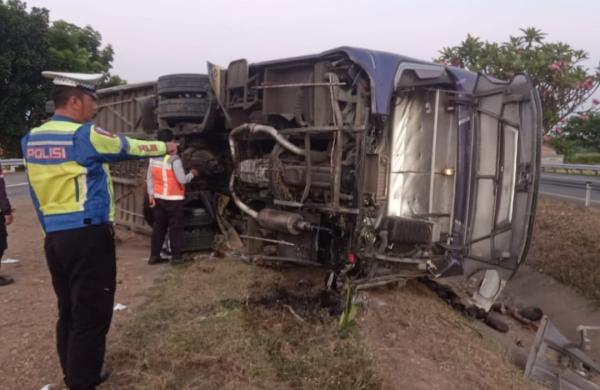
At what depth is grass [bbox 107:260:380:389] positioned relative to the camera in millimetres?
3230

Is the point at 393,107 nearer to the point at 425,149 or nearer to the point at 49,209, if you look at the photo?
the point at 425,149

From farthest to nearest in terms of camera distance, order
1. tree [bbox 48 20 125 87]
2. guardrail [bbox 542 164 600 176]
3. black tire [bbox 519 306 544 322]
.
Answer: tree [bbox 48 20 125 87] → guardrail [bbox 542 164 600 176] → black tire [bbox 519 306 544 322]

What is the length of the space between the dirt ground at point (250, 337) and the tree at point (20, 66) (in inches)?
719

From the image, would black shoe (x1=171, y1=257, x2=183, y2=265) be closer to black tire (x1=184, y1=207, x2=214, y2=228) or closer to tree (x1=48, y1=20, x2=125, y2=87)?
black tire (x1=184, y1=207, x2=214, y2=228)

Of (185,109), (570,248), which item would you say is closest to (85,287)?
(185,109)

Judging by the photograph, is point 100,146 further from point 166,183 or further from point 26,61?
Result: point 26,61

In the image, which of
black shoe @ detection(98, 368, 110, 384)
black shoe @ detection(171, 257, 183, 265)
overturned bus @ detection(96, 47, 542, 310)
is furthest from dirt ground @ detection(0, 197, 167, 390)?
overturned bus @ detection(96, 47, 542, 310)

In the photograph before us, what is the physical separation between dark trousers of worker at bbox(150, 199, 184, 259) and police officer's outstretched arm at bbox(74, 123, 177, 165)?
10.4 ft

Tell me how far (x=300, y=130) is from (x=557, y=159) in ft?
70.5

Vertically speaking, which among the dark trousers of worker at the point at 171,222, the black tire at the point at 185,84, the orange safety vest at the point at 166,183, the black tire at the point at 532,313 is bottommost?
the black tire at the point at 532,313

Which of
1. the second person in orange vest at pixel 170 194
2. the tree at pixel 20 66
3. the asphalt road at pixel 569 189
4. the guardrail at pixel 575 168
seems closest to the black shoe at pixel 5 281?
the second person in orange vest at pixel 170 194

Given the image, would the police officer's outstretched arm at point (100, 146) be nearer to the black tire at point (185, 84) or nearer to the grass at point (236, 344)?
the grass at point (236, 344)

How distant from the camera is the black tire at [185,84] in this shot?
593 centimetres

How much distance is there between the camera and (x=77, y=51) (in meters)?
24.2
